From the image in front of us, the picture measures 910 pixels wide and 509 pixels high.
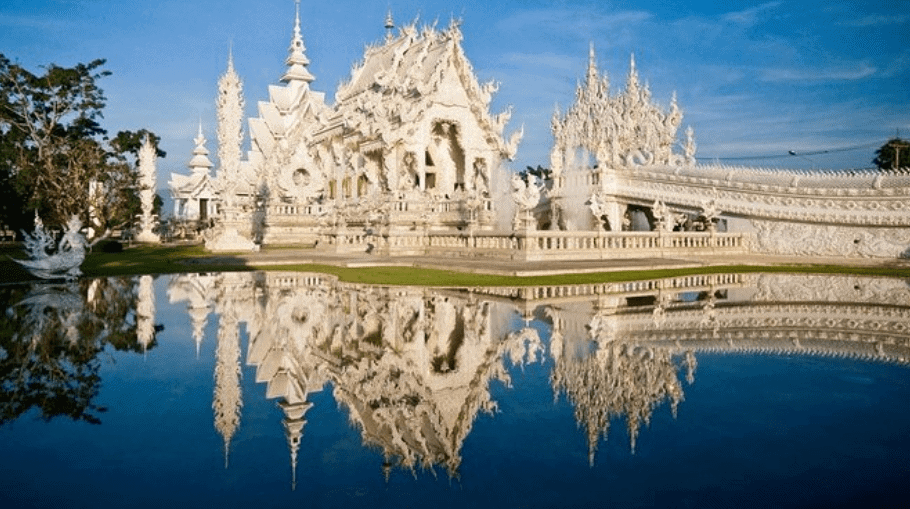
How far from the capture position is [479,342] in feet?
27.7

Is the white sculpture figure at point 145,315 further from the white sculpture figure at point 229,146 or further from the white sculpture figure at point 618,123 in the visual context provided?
the white sculpture figure at point 618,123

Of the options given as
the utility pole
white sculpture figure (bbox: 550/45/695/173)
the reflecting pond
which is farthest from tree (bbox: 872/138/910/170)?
the reflecting pond

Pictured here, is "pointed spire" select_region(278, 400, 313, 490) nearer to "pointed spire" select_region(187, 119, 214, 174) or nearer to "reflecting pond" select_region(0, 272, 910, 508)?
"reflecting pond" select_region(0, 272, 910, 508)

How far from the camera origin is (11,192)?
4222 cm

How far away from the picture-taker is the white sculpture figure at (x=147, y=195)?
51000 mm

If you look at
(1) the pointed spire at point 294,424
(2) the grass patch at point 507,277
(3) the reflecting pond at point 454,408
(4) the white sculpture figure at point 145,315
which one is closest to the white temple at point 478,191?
(2) the grass patch at point 507,277

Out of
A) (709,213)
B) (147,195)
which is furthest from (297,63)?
(709,213)

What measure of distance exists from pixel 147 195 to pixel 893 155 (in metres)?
67.6

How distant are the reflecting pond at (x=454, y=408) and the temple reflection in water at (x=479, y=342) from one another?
40 millimetres

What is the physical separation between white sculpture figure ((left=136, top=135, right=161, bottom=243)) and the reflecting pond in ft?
141

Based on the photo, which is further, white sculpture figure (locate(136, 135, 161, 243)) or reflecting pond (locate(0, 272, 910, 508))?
white sculpture figure (locate(136, 135, 161, 243))

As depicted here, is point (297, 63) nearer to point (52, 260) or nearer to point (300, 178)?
point (300, 178)

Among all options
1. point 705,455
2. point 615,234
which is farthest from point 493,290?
point 615,234

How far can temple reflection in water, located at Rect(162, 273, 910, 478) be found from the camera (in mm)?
5477
